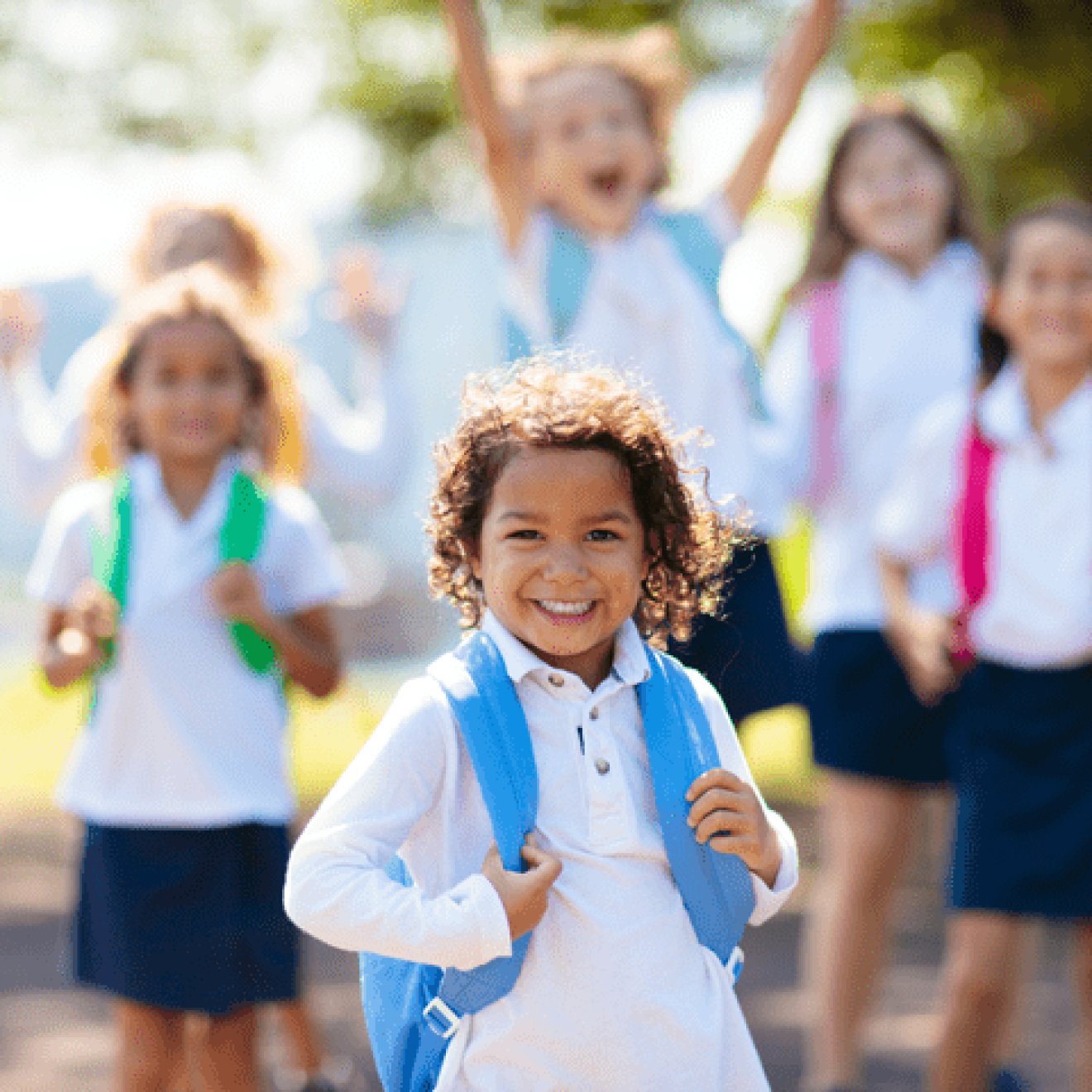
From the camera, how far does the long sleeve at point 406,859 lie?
1.79 metres

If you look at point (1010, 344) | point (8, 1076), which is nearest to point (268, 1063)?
point (8, 1076)

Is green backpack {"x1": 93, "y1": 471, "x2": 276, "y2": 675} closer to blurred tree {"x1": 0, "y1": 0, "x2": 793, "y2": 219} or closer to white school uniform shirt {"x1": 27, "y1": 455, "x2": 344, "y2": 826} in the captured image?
white school uniform shirt {"x1": 27, "y1": 455, "x2": 344, "y2": 826}

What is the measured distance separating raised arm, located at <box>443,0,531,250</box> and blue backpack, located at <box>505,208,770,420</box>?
0.08m

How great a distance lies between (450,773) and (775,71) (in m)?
2.03

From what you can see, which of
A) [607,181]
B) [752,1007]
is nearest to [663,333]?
[607,181]

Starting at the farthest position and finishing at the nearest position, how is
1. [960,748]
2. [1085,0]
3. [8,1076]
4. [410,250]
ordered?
[410,250]
[1085,0]
[8,1076]
[960,748]

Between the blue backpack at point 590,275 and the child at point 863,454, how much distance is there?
1.57 ft

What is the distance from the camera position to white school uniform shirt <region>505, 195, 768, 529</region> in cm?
312

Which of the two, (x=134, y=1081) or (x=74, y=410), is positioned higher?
(x=74, y=410)

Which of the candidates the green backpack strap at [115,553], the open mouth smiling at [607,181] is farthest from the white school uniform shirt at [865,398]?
the green backpack strap at [115,553]

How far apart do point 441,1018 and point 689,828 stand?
13.3 inches

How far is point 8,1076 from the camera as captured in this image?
13.5 ft

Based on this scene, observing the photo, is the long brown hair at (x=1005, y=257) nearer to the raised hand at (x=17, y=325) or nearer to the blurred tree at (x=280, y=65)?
the raised hand at (x=17, y=325)

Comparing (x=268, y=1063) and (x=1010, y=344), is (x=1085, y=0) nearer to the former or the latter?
(x=1010, y=344)
